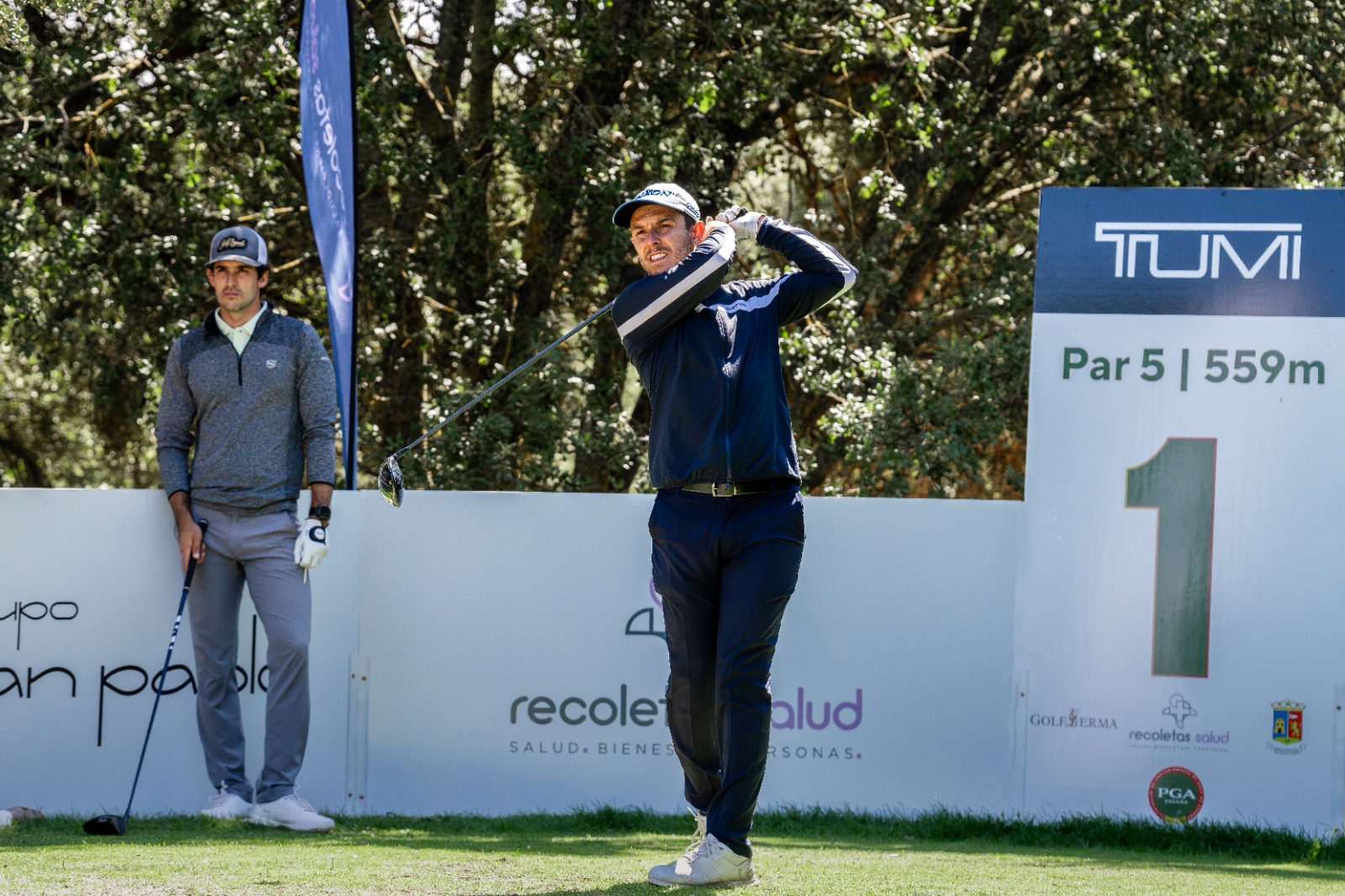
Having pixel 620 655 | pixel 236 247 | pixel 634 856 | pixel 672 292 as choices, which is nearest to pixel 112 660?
pixel 236 247

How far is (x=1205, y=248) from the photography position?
5.82m

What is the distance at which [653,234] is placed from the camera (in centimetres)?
418

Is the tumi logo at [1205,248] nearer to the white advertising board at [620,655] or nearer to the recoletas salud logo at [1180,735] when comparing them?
the white advertising board at [620,655]

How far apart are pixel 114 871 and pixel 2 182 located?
6.42m

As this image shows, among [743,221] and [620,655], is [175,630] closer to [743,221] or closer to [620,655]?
[620,655]

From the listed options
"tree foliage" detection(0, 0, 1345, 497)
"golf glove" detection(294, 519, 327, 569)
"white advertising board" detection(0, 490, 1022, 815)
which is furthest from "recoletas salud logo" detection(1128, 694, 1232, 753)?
"tree foliage" detection(0, 0, 1345, 497)

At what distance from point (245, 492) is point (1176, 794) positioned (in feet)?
11.8

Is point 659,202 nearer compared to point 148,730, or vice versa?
point 659,202

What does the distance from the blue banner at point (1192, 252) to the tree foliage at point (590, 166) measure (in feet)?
11.2

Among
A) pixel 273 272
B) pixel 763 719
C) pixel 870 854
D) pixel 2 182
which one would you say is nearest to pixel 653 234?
pixel 763 719

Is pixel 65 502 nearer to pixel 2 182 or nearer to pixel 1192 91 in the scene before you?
pixel 2 182

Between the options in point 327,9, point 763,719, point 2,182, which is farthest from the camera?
point 2,182

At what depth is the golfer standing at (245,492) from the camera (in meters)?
5.57

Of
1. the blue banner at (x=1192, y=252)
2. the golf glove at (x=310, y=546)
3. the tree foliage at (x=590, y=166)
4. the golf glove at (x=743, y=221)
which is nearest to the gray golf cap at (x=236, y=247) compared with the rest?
the golf glove at (x=310, y=546)
